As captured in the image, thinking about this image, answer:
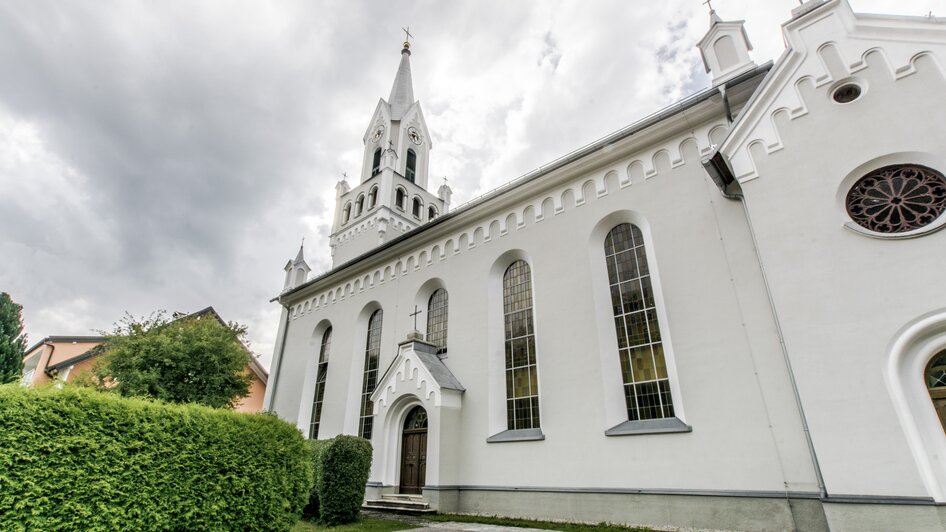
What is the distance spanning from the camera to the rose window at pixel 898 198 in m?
6.62

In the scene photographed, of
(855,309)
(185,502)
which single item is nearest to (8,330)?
(185,502)

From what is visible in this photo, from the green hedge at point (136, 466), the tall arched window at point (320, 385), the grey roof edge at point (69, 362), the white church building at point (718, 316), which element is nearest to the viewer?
the green hedge at point (136, 466)

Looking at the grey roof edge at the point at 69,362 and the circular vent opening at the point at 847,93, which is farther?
the grey roof edge at the point at 69,362

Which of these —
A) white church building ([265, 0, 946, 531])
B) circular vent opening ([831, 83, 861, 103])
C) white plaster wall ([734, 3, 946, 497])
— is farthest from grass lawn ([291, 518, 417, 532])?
circular vent opening ([831, 83, 861, 103])

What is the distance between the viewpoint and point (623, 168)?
11102 millimetres

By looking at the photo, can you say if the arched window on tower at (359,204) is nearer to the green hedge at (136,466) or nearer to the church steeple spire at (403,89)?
the church steeple spire at (403,89)

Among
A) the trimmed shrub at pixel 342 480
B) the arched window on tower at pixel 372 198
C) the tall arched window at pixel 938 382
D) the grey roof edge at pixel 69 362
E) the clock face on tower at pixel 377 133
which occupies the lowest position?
the trimmed shrub at pixel 342 480

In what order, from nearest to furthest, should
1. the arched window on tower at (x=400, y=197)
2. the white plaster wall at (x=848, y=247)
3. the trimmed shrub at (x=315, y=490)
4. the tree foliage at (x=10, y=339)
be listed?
the white plaster wall at (x=848, y=247)
the trimmed shrub at (x=315, y=490)
the tree foliage at (x=10, y=339)
the arched window on tower at (x=400, y=197)

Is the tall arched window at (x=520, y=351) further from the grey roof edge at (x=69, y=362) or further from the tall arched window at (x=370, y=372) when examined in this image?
the grey roof edge at (x=69, y=362)

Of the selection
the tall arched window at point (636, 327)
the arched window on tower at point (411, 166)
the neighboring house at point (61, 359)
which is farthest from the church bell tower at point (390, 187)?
the tall arched window at point (636, 327)

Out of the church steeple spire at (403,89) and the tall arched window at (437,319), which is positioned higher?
the church steeple spire at (403,89)

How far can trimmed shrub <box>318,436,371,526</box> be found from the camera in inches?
382

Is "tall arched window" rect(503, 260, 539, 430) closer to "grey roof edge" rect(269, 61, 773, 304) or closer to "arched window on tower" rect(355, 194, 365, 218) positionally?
"grey roof edge" rect(269, 61, 773, 304)

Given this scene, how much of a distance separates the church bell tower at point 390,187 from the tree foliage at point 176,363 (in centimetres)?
Result: 849
